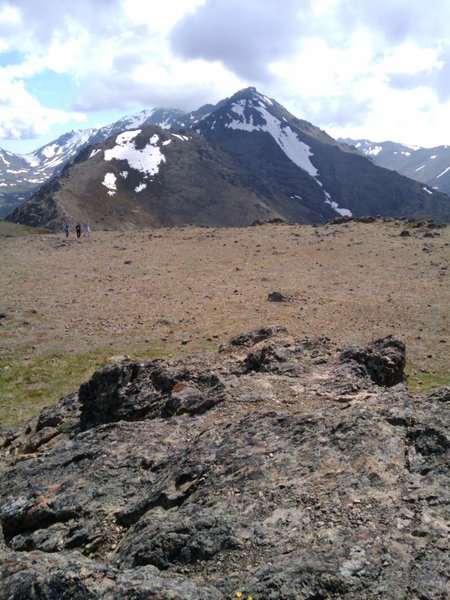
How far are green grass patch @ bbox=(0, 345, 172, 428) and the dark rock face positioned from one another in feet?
21.2

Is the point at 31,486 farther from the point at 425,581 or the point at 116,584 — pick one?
the point at 425,581

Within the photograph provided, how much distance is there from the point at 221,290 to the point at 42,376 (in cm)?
1566

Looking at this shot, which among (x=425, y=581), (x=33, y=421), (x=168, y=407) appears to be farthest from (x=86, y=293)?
(x=425, y=581)

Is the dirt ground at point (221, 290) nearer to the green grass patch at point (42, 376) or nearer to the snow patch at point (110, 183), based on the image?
the green grass patch at point (42, 376)

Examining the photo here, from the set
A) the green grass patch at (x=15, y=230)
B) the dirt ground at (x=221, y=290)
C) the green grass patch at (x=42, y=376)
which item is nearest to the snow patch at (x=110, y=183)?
the green grass patch at (x=15, y=230)

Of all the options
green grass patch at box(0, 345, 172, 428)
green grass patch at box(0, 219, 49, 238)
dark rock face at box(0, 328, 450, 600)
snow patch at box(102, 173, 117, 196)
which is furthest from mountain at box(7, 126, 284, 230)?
dark rock face at box(0, 328, 450, 600)

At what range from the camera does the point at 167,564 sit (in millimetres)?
6969

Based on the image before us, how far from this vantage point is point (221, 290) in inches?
1400

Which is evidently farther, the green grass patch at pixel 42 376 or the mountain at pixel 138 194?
the mountain at pixel 138 194

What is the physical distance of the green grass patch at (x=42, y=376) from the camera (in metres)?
20.5

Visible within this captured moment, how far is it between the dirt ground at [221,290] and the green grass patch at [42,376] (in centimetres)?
37

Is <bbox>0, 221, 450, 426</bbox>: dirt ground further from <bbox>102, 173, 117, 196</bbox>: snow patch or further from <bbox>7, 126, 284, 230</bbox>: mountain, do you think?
<bbox>102, 173, 117, 196</bbox>: snow patch

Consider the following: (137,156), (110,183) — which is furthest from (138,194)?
(137,156)

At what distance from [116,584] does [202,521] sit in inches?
66.4
